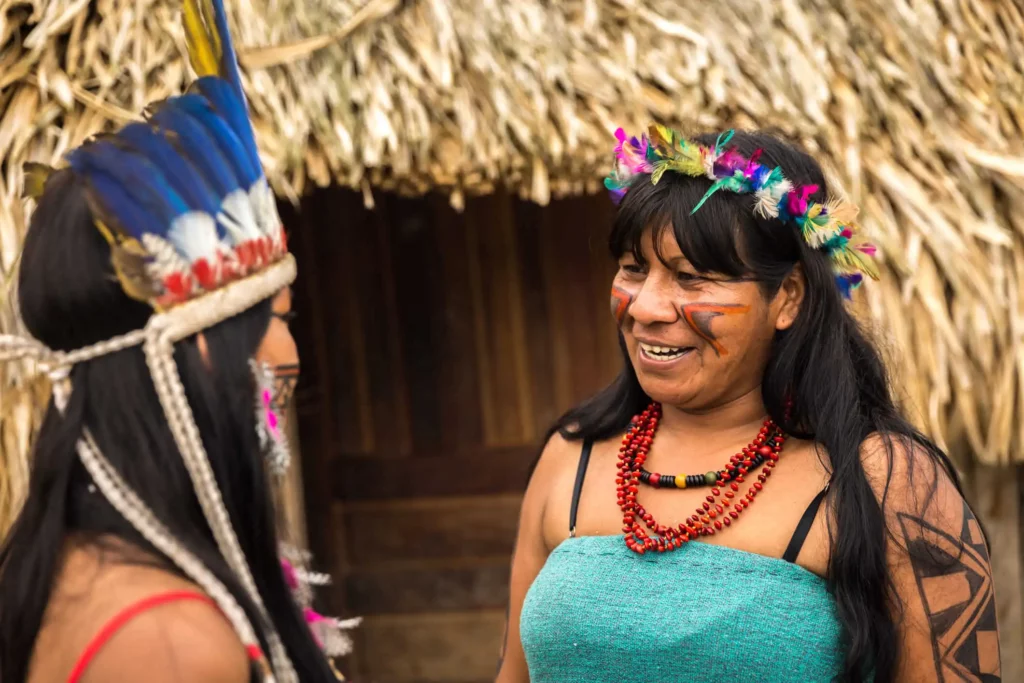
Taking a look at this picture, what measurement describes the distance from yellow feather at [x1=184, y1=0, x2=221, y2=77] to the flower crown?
83cm

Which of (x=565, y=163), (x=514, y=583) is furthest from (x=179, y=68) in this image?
(x=514, y=583)

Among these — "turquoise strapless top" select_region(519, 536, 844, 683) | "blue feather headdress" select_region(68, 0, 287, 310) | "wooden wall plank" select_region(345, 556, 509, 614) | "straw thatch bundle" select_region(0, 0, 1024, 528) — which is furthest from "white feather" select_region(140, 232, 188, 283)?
"wooden wall plank" select_region(345, 556, 509, 614)

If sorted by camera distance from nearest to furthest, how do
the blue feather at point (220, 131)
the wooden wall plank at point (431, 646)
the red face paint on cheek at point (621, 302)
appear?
the blue feather at point (220, 131), the red face paint on cheek at point (621, 302), the wooden wall plank at point (431, 646)

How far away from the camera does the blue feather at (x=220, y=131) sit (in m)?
1.44

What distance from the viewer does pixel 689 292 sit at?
77.8 inches

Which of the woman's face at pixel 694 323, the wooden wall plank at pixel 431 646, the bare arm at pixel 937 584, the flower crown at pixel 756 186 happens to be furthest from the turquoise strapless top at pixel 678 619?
the wooden wall plank at pixel 431 646

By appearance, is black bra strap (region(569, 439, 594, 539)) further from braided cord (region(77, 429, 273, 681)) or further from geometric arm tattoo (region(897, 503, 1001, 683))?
braided cord (region(77, 429, 273, 681))

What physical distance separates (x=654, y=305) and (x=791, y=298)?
26 centimetres

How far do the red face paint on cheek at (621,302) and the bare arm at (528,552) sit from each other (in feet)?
1.17

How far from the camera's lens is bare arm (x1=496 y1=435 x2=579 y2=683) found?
2260mm

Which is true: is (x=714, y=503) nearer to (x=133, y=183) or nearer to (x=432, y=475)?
(x=133, y=183)

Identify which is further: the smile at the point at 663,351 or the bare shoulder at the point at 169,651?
the smile at the point at 663,351

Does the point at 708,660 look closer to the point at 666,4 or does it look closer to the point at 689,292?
the point at 689,292

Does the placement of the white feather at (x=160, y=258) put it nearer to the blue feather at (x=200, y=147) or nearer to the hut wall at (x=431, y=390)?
the blue feather at (x=200, y=147)
